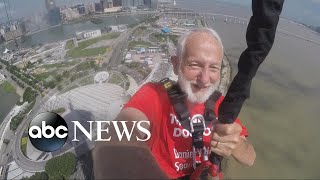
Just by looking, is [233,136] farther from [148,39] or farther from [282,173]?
[148,39]

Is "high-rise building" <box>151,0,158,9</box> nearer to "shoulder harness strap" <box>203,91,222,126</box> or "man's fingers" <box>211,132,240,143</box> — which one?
"shoulder harness strap" <box>203,91,222,126</box>

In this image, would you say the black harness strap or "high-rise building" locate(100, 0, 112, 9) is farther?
"high-rise building" locate(100, 0, 112, 9)

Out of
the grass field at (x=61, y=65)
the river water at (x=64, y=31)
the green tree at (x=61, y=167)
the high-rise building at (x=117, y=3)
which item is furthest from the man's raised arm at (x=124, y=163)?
the high-rise building at (x=117, y=3)

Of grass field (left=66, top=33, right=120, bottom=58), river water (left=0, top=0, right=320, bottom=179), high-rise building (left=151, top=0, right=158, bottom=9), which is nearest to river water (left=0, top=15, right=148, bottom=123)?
high-rise building (left=151, top=0, right=158, bottom=9)

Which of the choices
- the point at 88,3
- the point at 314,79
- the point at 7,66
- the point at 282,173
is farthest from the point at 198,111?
the point at 88,3

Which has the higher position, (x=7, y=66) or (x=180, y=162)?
(x=180, y=162)
